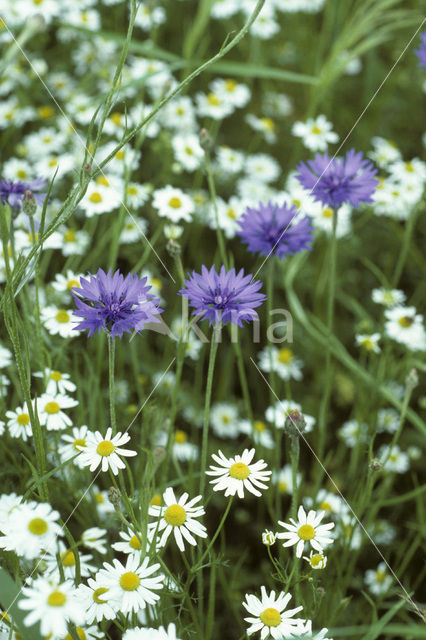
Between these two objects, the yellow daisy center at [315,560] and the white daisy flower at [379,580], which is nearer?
the yellow daisy center at [315,560]

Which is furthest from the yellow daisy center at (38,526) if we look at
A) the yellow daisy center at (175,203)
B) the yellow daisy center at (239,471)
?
the yellow daisy center at (175,203)

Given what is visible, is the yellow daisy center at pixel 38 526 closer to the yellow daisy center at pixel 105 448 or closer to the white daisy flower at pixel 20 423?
the yellow daisy center at pixel 105 448

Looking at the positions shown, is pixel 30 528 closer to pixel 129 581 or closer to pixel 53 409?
pixel 129 581

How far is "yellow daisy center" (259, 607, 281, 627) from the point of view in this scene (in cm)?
65

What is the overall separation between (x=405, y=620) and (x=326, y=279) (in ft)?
2.29

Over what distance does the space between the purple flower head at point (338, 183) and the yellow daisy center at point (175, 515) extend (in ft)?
1.59

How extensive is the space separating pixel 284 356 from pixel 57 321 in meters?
0.52

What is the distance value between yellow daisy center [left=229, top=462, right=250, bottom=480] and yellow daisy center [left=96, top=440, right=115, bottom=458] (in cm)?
13

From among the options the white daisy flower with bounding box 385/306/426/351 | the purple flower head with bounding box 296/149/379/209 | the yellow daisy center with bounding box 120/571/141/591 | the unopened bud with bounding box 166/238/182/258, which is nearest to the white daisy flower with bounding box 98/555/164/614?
the yellow daisy center with bounding box 120/571/141/591

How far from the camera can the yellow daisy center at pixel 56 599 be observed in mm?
513

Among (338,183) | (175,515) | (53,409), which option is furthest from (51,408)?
(338,183)

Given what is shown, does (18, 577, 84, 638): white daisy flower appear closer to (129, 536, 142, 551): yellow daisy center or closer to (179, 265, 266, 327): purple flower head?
(129, 536, 142, 551): yellow daisy center

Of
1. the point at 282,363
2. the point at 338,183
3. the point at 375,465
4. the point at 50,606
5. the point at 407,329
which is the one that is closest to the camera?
the point at 50,606

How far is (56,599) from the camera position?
1.69 feet
